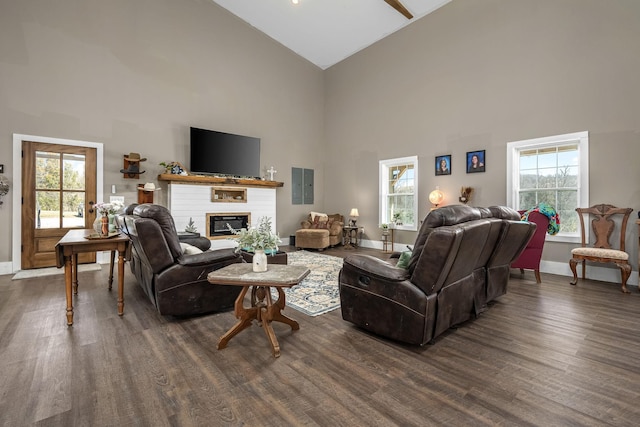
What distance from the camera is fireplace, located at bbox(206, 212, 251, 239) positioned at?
265 inches

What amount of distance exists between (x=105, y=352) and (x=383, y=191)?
6306 millimetres

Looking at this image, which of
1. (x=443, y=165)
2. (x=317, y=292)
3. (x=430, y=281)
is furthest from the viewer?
(x=443, y=165)

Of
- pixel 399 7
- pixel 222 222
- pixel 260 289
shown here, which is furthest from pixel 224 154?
pixel 260 289

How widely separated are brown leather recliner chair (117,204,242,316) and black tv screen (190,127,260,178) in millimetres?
3845

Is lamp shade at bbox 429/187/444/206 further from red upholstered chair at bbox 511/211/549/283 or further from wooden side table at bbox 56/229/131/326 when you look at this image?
wooden side table at bbox 56/229/131/326

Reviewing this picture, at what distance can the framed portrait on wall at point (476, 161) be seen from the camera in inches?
222

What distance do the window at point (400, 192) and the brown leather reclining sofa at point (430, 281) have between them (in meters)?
4.00

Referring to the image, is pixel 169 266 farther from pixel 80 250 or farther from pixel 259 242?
pixel 259 242

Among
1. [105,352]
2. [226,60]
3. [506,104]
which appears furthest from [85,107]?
[506,104]

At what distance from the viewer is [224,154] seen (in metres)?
6.84

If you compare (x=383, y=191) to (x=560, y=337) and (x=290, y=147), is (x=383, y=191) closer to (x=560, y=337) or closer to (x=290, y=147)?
(x=290, y=147)

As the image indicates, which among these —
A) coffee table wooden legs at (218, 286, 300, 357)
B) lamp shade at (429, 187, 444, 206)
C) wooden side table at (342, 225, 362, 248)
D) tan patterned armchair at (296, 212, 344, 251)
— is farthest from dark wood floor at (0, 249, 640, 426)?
wooden side table at (342, 225, 362, 248)

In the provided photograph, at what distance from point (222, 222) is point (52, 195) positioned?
2978mm

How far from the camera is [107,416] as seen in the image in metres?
1.54
